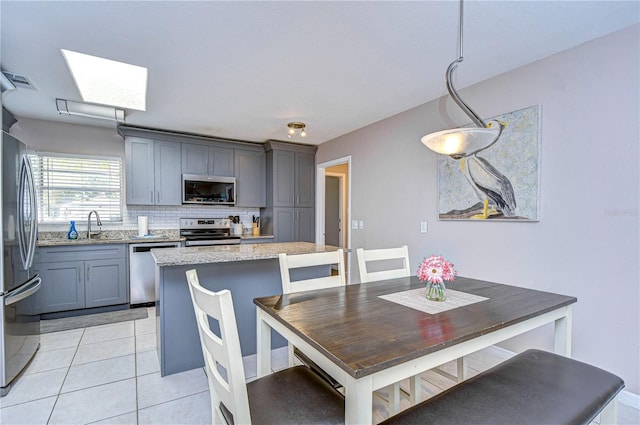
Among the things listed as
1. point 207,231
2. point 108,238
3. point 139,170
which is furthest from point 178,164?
point 108,238

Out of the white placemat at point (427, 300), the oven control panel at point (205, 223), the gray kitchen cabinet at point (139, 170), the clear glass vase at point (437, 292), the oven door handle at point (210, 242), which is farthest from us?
the oven control panel at point (205, 223)

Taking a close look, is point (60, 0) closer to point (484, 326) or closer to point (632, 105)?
point (484, 326)

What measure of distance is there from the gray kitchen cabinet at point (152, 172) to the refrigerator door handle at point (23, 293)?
176 centimetres

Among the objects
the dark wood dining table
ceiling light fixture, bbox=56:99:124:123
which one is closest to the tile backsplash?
ceiling light fixture, bbox=56:99:124:123

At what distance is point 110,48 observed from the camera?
84.7 inches

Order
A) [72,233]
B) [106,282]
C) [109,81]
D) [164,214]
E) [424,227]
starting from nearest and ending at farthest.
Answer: [109,81] < [424,227] < [106,282] < [72,233] < [164,214]

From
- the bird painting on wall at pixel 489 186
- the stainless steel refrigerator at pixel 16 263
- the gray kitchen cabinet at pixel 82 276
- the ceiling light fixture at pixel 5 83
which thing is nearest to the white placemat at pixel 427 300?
the bird painting on wall at pixel 489 186

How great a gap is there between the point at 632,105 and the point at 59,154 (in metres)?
5.80

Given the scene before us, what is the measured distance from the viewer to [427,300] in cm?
157

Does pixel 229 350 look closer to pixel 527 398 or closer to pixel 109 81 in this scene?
pixel 527 398

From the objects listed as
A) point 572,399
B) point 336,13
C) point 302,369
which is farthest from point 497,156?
point 302,369

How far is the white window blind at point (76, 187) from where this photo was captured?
388cm

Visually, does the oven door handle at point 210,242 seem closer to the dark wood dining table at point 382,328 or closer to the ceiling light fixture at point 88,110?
the ceiling light fixture at point 88,110

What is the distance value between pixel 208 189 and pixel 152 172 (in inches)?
31.1
